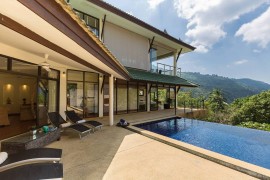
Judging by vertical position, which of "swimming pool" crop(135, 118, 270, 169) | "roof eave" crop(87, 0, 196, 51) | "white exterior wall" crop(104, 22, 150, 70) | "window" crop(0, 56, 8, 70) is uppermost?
"roof eave" crop(87, 0, 196, 51)

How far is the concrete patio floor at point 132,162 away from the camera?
3541 mm

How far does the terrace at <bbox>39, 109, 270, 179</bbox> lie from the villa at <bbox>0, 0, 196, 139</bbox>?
2.82 metres

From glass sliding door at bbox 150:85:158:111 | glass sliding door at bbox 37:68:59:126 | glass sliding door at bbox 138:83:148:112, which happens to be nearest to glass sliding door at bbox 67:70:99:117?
glass sliding door at bbox 37:68:59:126

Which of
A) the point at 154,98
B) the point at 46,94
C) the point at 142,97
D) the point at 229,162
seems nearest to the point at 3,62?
the point at 46,94

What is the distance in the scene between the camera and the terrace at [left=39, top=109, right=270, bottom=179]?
3.55 meters

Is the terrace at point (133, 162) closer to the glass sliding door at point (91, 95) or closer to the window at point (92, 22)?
the glass sliding door at point (91, 95)

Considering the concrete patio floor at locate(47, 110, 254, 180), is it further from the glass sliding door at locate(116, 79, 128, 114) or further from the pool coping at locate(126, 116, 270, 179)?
the glass sliding door at locate(116, 79, 128, 114)

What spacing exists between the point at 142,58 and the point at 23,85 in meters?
10.4

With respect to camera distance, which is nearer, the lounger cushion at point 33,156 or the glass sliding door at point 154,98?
the lounger cushion at point 33,156

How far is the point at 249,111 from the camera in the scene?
58.9 ft

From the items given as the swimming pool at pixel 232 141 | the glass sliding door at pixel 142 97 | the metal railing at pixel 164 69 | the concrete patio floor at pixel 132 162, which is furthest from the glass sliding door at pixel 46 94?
the metal railing at pixel 164 69

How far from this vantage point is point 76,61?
5484 mm

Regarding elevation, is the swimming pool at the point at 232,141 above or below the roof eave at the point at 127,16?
below

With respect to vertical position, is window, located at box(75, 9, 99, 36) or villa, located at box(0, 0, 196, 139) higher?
window, located at box(75, 9, 99, 36)
